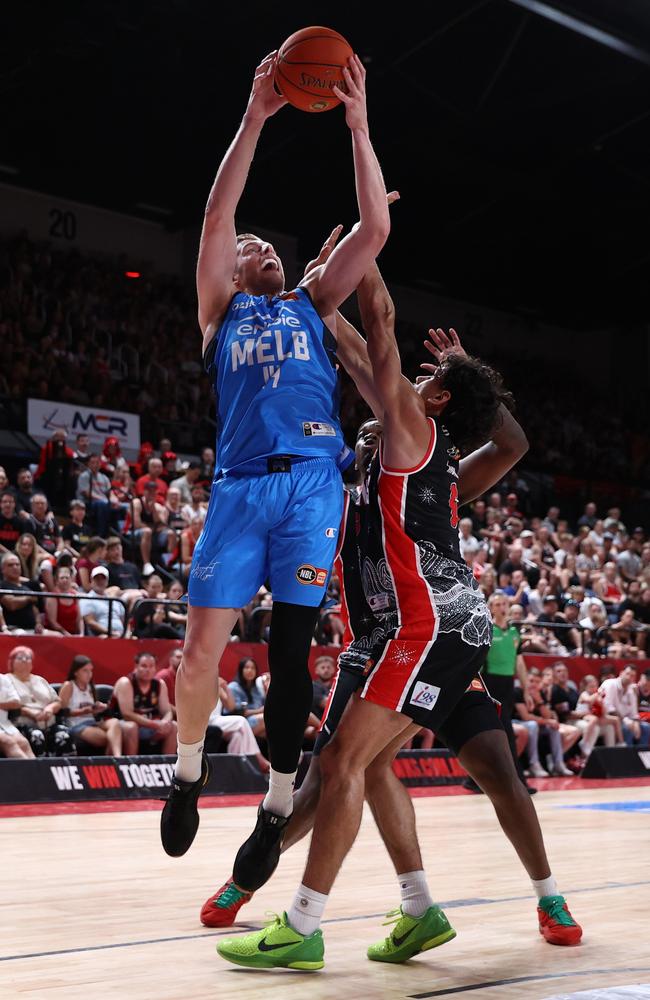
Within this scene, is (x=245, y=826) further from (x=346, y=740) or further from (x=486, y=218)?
(x=486, y=218)

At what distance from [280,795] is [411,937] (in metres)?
0.65

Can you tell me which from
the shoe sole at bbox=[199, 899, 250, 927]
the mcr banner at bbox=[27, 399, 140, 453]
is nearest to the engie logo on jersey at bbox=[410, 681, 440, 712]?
the shoe sole at bbox=[199, 899, 250, 927]

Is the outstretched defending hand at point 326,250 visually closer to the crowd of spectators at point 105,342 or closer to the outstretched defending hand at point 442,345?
the outstretched defending hand at point 442,345

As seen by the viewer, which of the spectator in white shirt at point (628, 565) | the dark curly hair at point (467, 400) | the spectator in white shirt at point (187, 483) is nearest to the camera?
the dark curly hair at point (467, 400)

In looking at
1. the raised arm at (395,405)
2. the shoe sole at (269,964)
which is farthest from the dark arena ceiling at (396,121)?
the shoe sole at (269,964)

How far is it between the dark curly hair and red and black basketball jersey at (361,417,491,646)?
135 millimetres

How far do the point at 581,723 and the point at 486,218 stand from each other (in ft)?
47.1

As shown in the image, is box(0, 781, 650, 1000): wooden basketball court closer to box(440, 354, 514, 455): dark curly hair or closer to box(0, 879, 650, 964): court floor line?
box(0, 879, 650, 964): court floor line

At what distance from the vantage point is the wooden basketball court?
11.7ft

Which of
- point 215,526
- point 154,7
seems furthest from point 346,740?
point 154,7

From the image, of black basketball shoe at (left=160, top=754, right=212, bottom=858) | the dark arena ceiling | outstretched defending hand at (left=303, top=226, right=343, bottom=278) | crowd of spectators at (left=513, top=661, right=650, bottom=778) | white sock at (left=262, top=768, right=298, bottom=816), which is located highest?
the dark arena ceiling

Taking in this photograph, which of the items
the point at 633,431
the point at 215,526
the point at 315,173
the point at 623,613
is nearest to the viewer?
the point at 215,526

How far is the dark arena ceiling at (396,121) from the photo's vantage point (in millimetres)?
17688

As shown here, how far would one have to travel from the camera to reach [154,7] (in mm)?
17328
